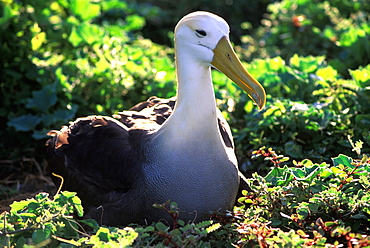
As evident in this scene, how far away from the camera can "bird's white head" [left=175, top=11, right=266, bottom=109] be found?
3.52m

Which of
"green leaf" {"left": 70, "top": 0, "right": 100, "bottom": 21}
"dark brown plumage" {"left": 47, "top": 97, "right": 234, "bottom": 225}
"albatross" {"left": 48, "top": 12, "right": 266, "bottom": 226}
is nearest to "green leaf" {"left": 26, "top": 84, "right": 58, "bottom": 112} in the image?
"dark brown plumage" {"left": 47, "top": 97, "right": 234, "bottom": 225}

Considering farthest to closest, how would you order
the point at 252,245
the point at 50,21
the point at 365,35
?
the point at 50,21 < the point at 365,35 < the point at 252,245

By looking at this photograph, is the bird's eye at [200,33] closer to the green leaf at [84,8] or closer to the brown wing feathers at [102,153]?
the brown wing feathers at [102,153]

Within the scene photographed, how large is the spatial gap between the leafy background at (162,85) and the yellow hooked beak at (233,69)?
0.52m

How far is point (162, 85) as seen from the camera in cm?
569

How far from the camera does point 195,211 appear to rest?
3463mm

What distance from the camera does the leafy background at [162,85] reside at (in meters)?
4.70

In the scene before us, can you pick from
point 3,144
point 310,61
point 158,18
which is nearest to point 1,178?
point 3,144

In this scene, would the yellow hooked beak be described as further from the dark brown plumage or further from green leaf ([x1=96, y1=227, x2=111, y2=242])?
green leaf ([x1=96, y1=227, x2=111, y2=242])

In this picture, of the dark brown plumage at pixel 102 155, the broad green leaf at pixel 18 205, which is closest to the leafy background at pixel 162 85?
the dark brown plumage at pixel 102 155

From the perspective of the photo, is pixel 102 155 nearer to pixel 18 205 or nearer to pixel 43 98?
pixel 18 205

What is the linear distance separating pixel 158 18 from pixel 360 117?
5.62 metres

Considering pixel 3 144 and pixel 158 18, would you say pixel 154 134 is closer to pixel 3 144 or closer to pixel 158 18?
pixel 3 144

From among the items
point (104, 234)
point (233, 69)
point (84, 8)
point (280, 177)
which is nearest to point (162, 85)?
point (84, 8)
